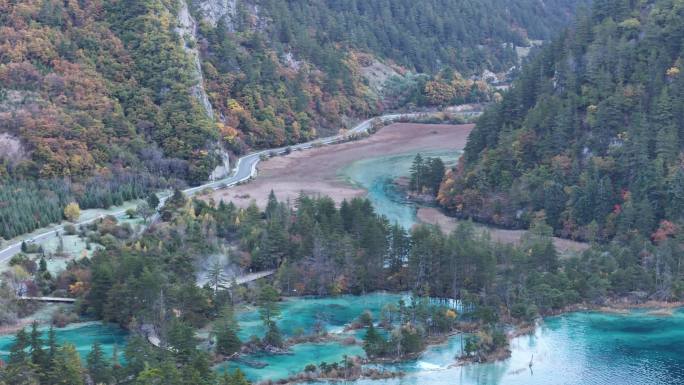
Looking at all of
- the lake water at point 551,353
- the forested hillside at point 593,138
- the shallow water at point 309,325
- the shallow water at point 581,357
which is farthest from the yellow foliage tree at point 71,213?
the shallow water at point 581,357

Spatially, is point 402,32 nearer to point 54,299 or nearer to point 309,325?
point 54,299

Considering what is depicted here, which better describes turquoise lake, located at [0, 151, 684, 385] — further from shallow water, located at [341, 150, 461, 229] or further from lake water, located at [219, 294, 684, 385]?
shallow water, located at [341, 150, 461, 229]

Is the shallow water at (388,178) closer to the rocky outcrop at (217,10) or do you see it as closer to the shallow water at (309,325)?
the shallow water at (309,325)

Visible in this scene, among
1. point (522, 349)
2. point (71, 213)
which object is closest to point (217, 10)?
point (71, 213)

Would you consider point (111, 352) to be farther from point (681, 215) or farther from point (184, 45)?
point (184, 45)

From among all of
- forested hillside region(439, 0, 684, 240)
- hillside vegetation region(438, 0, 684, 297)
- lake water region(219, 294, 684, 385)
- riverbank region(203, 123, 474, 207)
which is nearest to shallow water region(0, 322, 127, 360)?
lake water region(219, 294, 684, 385)

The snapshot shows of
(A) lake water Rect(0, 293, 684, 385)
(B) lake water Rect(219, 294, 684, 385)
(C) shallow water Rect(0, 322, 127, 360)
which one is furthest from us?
(C) shallow water Rect(0, 322, 127, 360)
